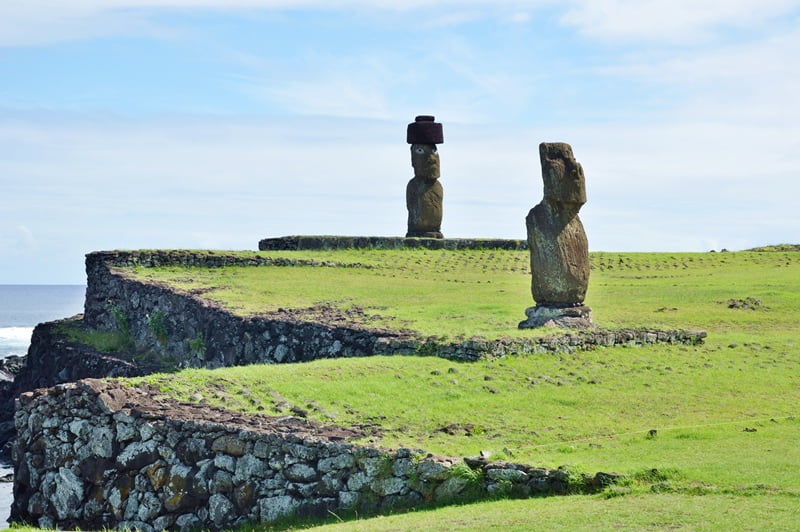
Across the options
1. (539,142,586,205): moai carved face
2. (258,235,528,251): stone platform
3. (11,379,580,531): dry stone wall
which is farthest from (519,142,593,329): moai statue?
(258,235,528,251): stone platform

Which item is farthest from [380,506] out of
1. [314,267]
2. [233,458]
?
[314,267]

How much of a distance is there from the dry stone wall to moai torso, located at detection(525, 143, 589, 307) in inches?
523

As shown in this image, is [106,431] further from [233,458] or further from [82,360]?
[82,360]

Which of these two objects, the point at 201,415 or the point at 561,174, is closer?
the point at 201,415

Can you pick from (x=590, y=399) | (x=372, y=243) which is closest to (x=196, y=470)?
(x=590, y=399)

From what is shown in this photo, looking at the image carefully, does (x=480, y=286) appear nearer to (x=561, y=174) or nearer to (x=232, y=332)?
(x=232, y=332)

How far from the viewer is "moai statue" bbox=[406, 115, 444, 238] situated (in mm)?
58812

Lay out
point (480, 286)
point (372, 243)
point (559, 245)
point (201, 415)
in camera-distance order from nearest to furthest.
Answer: point (201, 415), point (559, 245), point (480, 286), point (372, 243)

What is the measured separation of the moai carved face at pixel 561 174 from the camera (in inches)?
1196

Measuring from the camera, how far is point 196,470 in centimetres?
1842

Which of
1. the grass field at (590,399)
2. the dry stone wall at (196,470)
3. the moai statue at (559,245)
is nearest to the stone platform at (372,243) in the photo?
the grass field at (590,399)

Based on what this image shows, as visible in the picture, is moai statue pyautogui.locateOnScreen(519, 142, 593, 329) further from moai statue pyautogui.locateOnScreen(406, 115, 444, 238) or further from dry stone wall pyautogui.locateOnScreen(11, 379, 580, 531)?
moai statue pyautogui.locateOnScreen(406, 115, 444, 238)

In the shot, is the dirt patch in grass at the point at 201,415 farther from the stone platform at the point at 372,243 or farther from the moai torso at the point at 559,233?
the stone platform at the point at 372,243

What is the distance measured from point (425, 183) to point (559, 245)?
28717 mm
